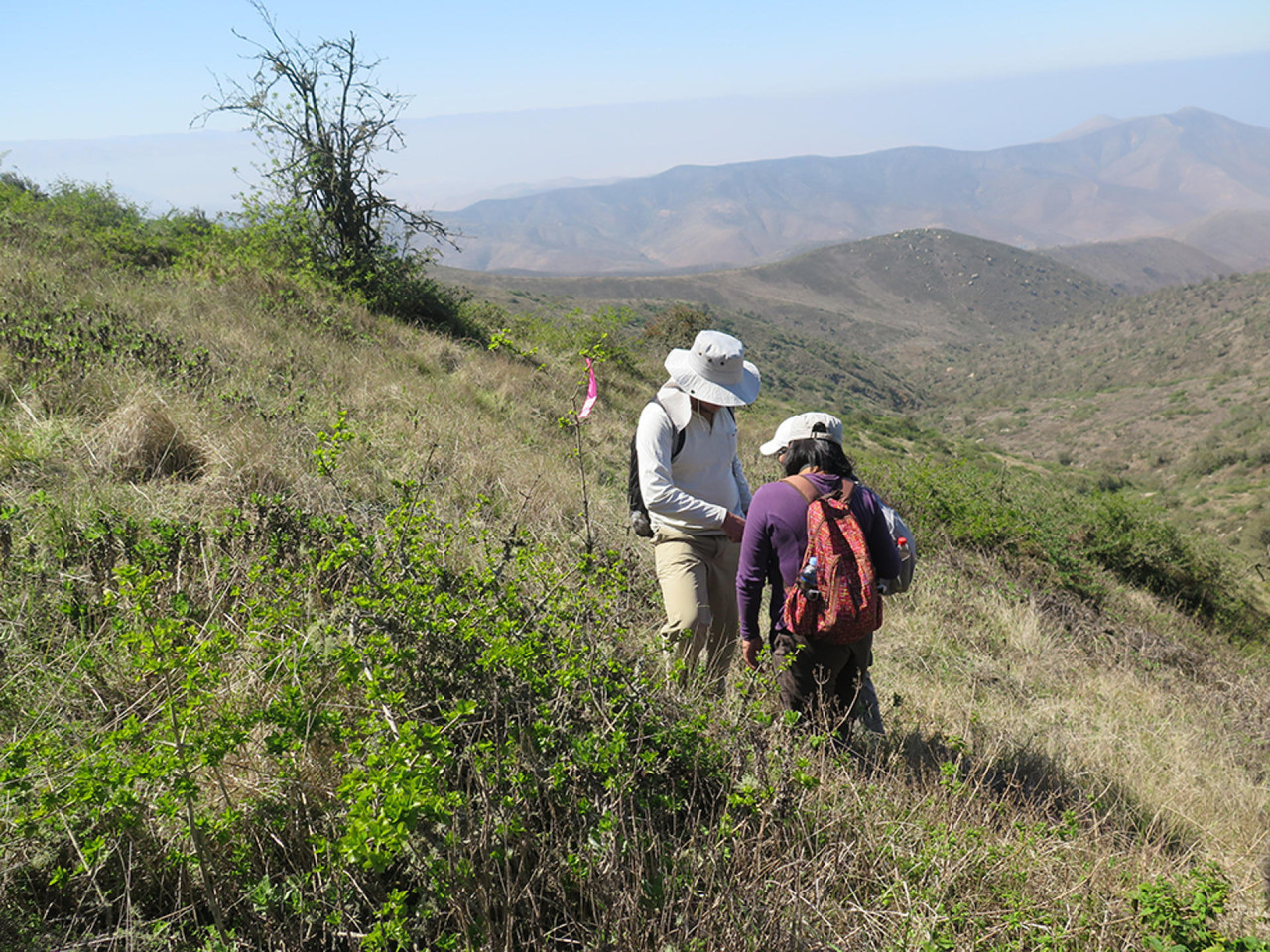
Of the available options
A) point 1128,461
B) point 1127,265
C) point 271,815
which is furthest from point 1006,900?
point 1127,265

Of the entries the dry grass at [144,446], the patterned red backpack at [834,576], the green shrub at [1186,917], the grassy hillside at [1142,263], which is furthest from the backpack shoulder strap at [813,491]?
the grassy hillside at [1142,263]

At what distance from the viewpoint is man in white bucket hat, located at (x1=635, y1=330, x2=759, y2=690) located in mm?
2799

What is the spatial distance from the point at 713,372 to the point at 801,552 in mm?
898

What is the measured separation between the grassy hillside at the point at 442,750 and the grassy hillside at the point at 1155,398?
26141 millimetres

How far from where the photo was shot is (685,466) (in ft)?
9.59

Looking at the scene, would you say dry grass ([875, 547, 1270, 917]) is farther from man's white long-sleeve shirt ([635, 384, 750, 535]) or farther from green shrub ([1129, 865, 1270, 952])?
man's white long-sleeve shirt ([635, 384, 750, 535])

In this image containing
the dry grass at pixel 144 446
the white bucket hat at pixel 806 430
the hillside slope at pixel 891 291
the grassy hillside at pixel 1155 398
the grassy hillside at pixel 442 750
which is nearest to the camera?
the grassy hillside at pixel 442 750

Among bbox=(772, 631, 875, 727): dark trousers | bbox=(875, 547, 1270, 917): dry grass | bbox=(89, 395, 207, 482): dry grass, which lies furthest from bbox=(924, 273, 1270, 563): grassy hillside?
bbox=(89, 395, 207, 482): dry grass

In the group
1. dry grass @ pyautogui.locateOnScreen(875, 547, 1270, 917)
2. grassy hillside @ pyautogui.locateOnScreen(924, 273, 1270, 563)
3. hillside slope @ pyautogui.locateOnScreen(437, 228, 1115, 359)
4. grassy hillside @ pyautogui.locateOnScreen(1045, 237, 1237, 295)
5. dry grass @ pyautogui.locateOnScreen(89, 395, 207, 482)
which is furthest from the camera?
grassy hillside @ pyautogui.locateOnScreen(1045, 237, 1237, 295)

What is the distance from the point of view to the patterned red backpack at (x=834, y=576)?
238 cm

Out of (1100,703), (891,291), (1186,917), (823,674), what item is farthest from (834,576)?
(891,291)

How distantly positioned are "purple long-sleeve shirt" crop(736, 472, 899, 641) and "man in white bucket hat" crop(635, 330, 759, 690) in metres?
0.25

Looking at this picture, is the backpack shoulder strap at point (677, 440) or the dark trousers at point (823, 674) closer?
the dark trousers at point (823, 674)

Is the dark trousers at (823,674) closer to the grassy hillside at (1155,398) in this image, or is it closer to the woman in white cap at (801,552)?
the woman in white cap at (801,552)
